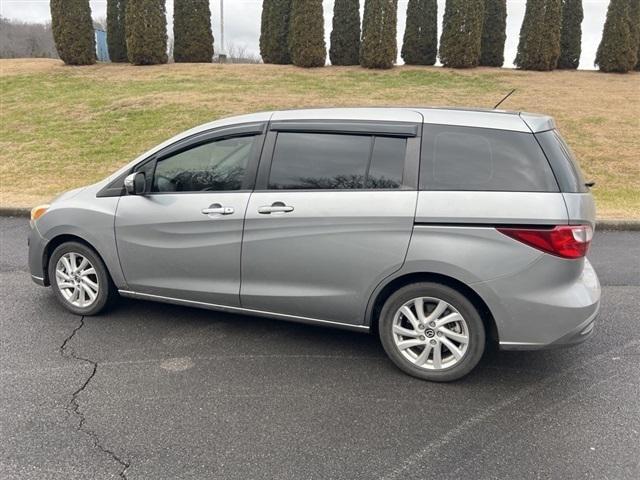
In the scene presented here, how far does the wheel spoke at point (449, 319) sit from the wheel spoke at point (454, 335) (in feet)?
0.14

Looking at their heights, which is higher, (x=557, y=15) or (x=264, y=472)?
(x=557, y=15)

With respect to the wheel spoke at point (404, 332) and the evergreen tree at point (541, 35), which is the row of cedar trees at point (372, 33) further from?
the wheel spoke at point (404, 332)

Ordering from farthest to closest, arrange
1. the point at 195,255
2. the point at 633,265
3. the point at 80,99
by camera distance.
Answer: the point at 80,99, the point at 633,265, the point at 195,255

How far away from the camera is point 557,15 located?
16703 millimetres

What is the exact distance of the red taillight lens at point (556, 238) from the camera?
115 inches

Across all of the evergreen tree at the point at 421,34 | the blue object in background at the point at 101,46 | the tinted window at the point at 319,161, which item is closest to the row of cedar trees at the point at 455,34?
the evergreen tree at the point at 421,34

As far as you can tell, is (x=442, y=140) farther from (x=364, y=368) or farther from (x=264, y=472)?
(x=264, y=472)

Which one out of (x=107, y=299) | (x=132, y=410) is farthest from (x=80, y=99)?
(x=132, y=410)

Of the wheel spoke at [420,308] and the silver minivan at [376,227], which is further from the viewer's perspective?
the wheel spoke at [420,308]

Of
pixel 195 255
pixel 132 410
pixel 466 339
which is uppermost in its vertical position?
pixel 195 255

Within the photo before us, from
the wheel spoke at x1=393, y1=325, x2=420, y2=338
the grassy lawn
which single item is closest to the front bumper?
the wheel spoke at x1=393, y1=325, x2=420, y2=338

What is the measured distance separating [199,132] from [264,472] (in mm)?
2448

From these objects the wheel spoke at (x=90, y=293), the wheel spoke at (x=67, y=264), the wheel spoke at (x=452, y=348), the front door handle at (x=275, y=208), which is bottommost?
the wheel spoke at (x=90, y=293)

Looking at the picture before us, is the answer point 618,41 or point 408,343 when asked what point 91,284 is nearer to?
point 408,343
